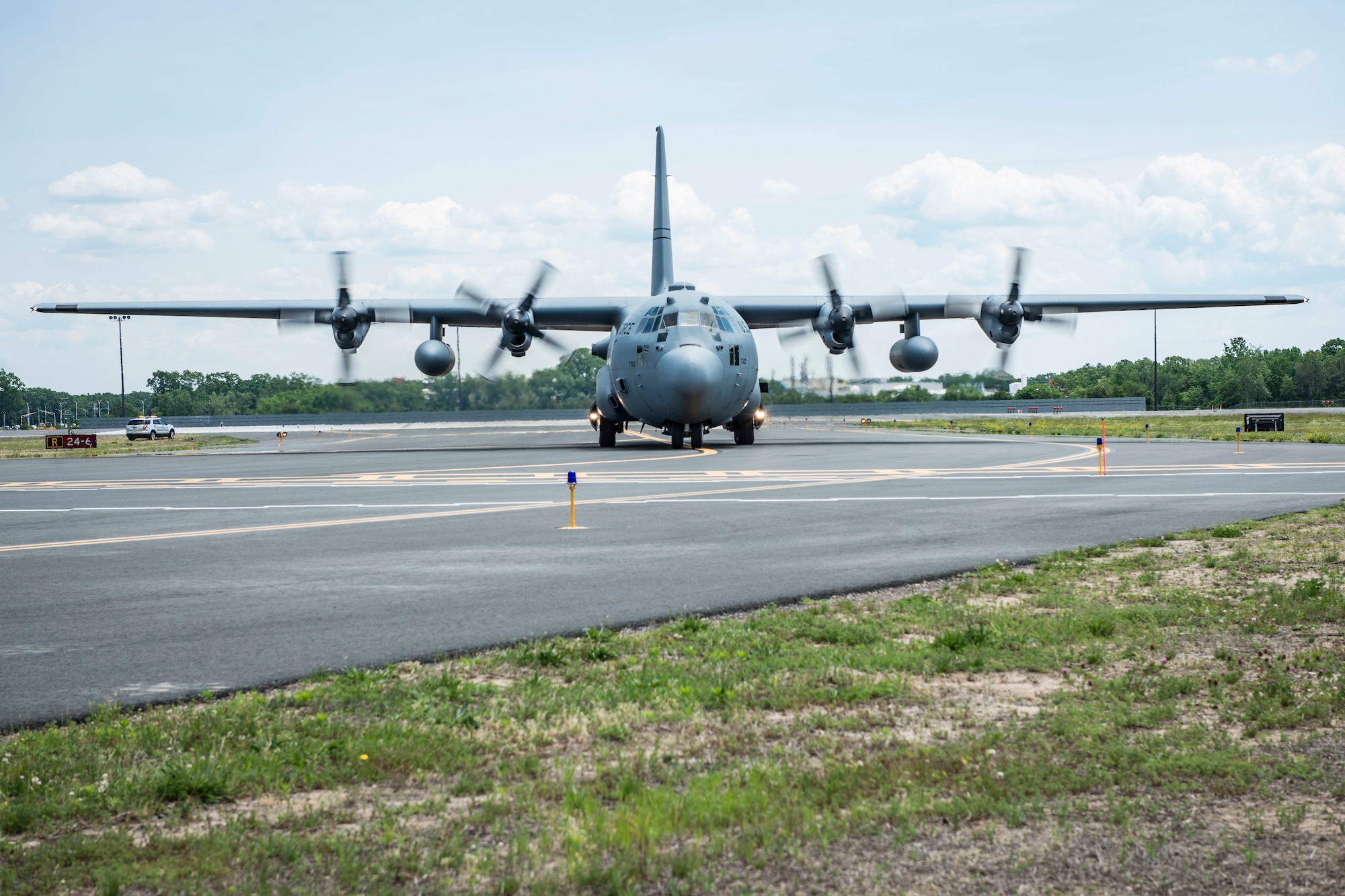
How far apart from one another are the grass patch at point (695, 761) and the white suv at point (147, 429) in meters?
65.9

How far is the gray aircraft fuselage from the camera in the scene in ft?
96.7

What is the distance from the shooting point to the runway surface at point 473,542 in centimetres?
738

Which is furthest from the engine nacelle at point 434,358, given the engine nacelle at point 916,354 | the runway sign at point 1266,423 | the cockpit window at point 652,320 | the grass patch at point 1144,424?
the runway sign at point 1266,423

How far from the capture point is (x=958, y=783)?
4.45m

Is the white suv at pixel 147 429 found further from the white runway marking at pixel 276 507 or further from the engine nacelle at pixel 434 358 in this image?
the white runway marking at pixel 276 507

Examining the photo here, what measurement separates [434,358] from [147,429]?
39.4 m

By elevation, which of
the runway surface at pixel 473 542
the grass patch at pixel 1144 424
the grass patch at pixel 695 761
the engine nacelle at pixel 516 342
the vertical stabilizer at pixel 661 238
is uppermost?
the vertical stabilizer at pixel 661 238

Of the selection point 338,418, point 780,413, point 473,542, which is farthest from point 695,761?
point 338,418

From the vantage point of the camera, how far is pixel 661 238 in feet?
132

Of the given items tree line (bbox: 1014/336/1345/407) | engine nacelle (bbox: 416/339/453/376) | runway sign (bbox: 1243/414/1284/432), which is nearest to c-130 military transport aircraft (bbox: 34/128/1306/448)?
engine nacelle (bbox: 416/339/453/376)

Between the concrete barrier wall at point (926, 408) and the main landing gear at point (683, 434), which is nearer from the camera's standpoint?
the main landing gear at point (683, 434)

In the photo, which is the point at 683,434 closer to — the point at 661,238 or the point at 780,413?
the point at 661,238

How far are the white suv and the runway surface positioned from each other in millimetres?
40940

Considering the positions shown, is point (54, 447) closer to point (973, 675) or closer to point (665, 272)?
point (665, 272)
